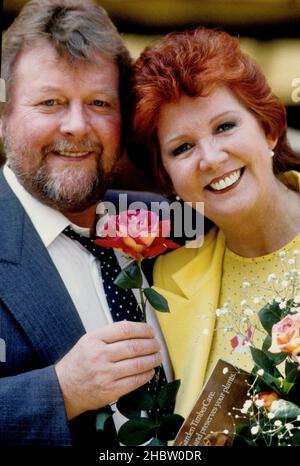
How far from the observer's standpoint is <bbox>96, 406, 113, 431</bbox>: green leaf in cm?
138

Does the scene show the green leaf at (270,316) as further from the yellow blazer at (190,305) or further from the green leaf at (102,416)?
the green leaf at (102,416)

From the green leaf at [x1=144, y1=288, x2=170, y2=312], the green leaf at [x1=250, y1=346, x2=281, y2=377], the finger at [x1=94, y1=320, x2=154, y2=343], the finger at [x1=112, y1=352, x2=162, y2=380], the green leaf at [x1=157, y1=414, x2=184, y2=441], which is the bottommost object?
the green leaf at [x1=157, y1=414, x2=184, y2=441]

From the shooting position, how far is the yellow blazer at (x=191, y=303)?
1521 mm

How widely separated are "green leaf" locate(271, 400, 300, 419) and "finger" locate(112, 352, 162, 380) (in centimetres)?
26

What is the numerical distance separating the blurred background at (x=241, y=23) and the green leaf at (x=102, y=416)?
2.58ft

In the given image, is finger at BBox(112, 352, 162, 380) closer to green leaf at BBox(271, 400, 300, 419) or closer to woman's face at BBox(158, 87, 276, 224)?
green leaf at BBox(271, 400, 300, 419)

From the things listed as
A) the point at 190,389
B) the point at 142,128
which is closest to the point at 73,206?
the point at 142,128

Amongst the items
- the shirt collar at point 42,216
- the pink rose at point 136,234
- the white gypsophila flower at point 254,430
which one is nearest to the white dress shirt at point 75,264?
the shirt collar at point 42,216

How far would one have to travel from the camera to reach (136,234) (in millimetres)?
1320

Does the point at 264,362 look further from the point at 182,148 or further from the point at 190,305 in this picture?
the point at 182,148

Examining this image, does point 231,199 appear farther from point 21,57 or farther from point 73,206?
point 21,57

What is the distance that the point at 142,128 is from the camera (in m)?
1.62

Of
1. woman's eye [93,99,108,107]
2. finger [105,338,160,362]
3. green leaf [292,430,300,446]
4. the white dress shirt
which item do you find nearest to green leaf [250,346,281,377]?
green leaf [292,430,300,446]

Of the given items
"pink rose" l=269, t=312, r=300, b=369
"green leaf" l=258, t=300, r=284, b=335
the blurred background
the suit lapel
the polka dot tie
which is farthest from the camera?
the blurred background
